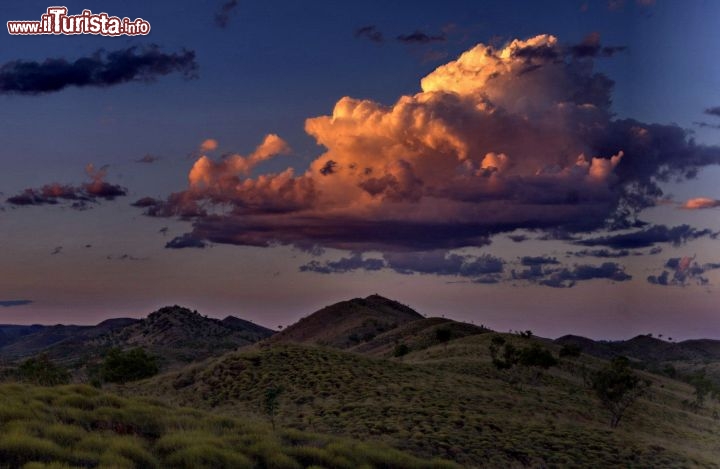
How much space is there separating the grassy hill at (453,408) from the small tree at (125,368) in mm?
8905

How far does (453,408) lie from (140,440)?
30297 mm

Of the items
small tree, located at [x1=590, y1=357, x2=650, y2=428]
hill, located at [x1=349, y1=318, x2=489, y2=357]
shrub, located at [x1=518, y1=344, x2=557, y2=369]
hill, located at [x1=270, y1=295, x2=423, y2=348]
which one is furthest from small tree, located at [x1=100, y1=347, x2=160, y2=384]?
hill, located at [x1=270, y1=295, x2=423, y2=348]

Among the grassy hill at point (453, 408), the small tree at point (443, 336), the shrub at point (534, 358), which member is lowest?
the grassy hill at point (453, 408)

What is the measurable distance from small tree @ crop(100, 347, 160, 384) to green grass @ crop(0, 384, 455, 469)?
161ft

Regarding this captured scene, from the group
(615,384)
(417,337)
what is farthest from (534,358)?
(417,337)

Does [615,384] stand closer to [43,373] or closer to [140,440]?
[140,440]

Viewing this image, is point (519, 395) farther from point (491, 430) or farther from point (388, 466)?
point (388, 466)

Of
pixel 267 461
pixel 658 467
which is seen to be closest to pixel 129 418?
pixel 267 461

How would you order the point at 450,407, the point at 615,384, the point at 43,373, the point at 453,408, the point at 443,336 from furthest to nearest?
the point at 443,336 → the point at 615,384 → the point at 43,373 → the point at 450,407 → the point at 453,408

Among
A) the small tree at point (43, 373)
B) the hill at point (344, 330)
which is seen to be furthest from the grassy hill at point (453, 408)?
the hill at point (344, 330)

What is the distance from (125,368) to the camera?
248ft

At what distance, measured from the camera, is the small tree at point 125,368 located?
247ft

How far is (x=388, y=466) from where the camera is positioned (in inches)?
966

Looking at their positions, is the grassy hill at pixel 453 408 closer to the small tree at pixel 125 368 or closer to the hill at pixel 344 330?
the small tree at pixel 125 368
